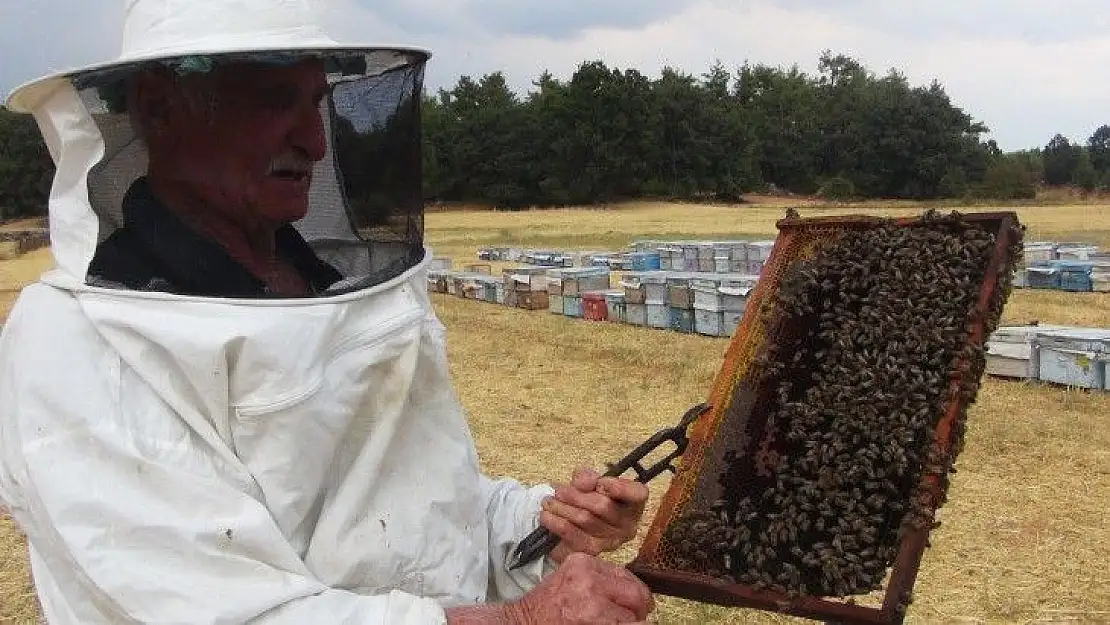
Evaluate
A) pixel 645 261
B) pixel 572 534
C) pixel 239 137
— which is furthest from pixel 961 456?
pixel 645 261

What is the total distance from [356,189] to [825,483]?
141 centimetres

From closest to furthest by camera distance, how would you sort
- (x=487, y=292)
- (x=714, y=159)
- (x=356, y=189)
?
(x=356, y=189), (x=487, y=292), (x=714, y=159)

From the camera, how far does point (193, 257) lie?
1.83 meters

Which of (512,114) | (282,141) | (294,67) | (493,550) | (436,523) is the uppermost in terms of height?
(512,114)

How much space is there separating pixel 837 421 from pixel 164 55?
1.90 m

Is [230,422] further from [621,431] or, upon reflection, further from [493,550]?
[621,431]

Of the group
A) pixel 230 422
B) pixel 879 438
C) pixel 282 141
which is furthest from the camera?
pixel 879 438

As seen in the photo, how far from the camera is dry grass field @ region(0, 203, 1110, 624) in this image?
532cm

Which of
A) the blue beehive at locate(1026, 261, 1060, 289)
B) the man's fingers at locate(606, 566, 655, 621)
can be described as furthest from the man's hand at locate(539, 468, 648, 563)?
the blue beehive at locate(1026, 261, 1060, 289)

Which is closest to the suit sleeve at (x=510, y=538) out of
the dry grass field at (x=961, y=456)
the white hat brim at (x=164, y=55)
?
the white hat brim at (x=164, y=55)

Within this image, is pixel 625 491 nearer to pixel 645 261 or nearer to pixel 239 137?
pixel 239 137

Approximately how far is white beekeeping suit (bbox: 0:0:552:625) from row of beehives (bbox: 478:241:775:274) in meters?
16.2

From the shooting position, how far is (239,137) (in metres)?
1.94

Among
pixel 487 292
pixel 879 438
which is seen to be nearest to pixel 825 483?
pixel 879 438
